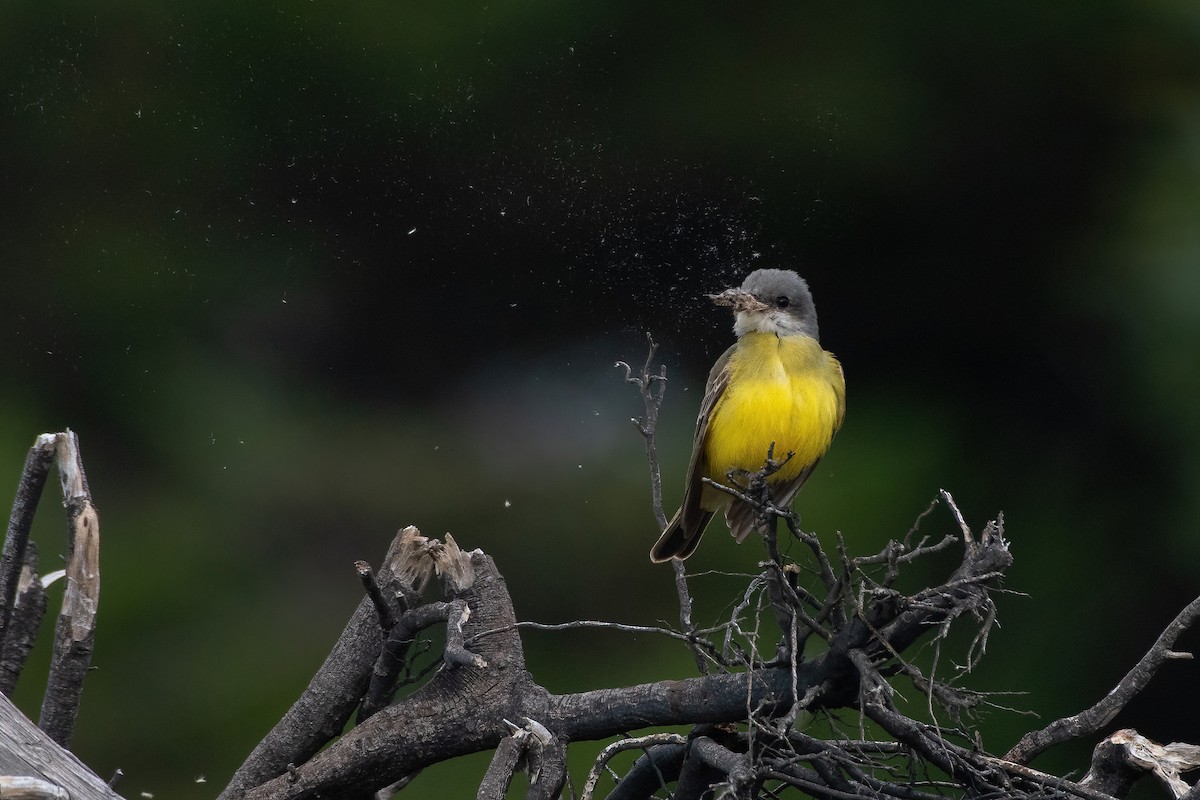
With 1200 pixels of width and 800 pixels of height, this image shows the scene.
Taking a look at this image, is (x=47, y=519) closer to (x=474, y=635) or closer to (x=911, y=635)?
(x=474, y=635)

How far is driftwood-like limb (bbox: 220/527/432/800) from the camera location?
231 centimetres

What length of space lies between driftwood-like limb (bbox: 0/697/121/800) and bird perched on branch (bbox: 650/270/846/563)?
3.84ft

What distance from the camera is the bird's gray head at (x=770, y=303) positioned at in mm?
3129

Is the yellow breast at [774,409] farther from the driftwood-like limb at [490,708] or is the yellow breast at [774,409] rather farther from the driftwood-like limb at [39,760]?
the driftwood-like limb at [39,760]

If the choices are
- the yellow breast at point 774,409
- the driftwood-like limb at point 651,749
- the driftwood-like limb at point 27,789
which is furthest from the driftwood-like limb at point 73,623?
the yellow breast at point 774,409

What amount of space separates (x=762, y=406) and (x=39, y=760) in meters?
1.52

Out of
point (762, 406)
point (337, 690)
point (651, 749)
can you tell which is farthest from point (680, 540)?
point (337, 690)

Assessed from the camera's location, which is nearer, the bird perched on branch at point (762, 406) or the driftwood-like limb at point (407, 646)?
the driftwood-like limb at point (407, 646)

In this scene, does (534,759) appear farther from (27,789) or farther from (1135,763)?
(1135,763)

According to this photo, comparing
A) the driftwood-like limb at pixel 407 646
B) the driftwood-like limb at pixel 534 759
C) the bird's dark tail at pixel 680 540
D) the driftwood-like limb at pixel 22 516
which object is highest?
the driftwood-like limb at pixel 22 516

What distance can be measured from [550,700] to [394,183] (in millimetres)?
2469

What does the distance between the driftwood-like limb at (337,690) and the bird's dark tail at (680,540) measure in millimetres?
652

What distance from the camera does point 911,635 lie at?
72.6 inches

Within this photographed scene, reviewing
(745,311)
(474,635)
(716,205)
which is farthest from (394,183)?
(474,635)
